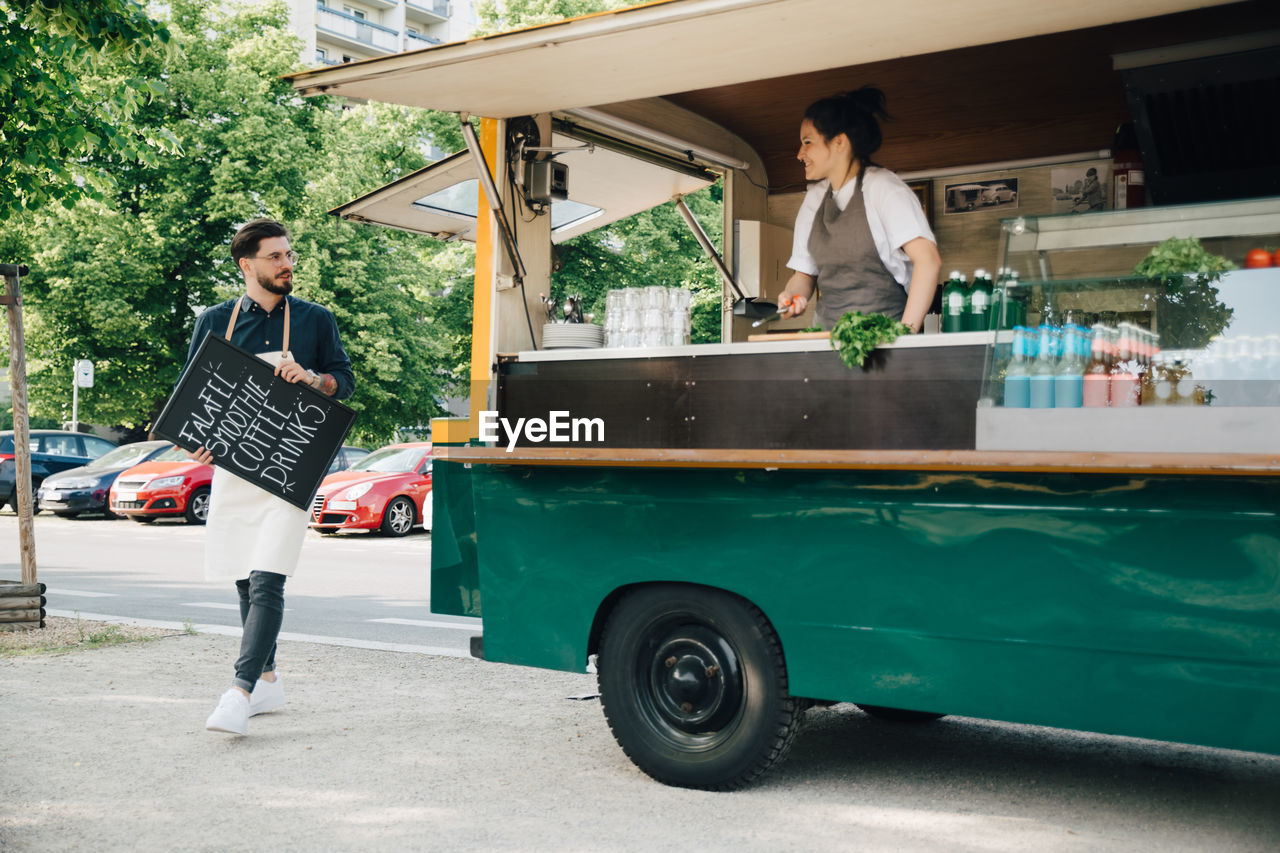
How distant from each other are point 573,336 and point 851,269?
114cm

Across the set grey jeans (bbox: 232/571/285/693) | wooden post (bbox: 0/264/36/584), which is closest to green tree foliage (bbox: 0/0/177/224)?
wooden post (bbox: 0/264/36/584)

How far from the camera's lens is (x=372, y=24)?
57000 millimetres

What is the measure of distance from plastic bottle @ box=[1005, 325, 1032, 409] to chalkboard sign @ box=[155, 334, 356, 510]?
294 cm

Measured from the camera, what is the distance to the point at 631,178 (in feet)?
21.3

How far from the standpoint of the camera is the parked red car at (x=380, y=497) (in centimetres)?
1739

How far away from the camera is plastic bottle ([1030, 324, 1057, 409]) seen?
3.79 meters

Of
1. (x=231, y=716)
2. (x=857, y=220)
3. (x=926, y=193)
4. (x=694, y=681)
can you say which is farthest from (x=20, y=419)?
(x=857, y=220)

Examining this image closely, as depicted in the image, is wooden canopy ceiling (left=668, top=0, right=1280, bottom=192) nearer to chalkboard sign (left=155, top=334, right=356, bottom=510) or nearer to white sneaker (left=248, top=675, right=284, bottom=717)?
chalkboard sign (left=155, top=334, right=356, bottom=510)

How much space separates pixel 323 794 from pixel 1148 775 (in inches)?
119

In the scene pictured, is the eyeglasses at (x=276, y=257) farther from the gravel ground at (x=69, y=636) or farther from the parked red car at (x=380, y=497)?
the parked red car at (x=380, y=497)

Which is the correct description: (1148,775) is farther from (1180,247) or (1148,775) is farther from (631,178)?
(631,178)

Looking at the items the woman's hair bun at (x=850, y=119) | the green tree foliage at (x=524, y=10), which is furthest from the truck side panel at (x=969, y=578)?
the green tree foliage at (x=524, y=10)

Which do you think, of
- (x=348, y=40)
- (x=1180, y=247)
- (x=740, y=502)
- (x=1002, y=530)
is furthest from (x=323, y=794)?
(x=348, y=40)

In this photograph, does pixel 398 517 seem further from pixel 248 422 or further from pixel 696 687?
pixel 696 687
